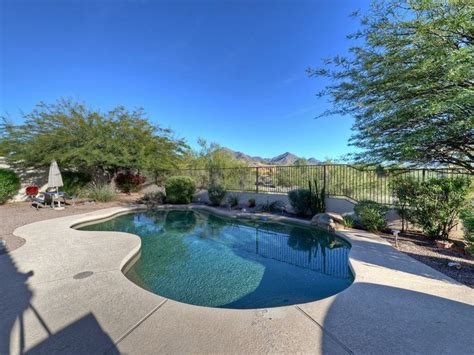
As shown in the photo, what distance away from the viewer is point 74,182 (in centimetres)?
1306

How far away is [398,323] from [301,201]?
20.1 feet

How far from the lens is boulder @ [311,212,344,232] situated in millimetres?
6209

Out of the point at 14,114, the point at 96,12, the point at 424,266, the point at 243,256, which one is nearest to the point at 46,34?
the point at 96,12

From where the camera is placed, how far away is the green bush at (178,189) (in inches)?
440

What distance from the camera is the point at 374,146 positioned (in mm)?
5102

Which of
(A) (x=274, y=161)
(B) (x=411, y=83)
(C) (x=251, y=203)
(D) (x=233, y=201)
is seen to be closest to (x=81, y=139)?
(D) (x=233, y=201)

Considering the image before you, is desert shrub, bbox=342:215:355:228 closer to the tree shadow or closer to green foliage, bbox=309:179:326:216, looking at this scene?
the tree shadow

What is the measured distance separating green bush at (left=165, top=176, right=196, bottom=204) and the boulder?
21.8 ft

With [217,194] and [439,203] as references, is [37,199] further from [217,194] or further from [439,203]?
[439,203]

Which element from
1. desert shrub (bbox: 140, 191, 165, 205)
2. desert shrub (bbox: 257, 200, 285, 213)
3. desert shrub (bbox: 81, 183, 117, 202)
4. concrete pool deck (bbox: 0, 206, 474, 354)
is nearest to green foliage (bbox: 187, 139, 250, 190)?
desert shrub (bbox: 257, 200, 285, 213)

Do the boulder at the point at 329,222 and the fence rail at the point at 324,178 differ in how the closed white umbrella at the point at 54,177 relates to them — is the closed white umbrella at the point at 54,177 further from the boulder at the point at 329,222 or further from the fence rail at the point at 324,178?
the boulder at the point at 329,222

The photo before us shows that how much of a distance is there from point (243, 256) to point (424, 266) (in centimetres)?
315

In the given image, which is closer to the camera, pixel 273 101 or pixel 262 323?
pixel 262 323

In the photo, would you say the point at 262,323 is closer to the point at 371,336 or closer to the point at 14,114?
the point at 371,336
